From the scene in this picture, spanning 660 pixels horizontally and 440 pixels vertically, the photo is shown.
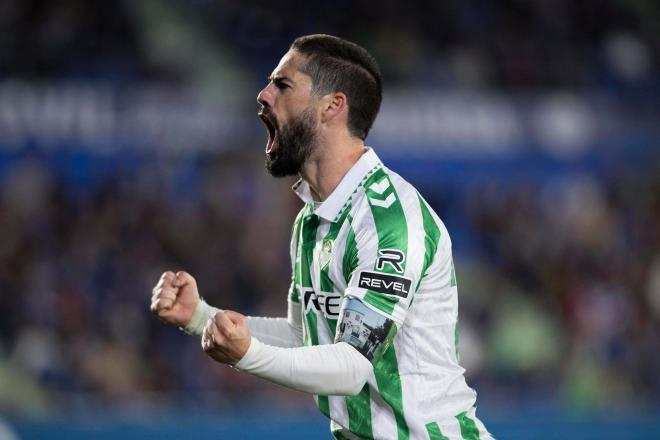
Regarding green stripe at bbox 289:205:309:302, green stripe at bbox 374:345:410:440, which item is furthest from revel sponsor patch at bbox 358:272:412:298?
green stripe at bbox 289:205:309:302

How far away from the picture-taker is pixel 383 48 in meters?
11.6

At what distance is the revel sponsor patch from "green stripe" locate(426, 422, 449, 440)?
1.51 feet

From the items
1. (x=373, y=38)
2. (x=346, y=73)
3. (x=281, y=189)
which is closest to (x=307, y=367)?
(x=346, y=73)

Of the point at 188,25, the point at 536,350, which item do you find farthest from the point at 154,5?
the point at 536,350

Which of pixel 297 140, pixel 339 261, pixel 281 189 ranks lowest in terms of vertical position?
pixel 339 261

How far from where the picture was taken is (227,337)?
3.09 meters

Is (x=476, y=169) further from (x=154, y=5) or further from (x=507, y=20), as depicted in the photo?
(x=154, y=5)

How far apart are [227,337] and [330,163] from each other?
0.84 metres

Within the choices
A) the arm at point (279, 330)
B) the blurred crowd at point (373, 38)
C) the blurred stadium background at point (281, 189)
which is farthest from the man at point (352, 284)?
the blurred crowd at point (373, 38)

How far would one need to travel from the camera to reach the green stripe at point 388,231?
10.8 ft

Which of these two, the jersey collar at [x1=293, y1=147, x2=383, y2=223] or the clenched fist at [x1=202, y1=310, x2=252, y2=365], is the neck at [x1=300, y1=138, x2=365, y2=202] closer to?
the jersey collar at [x1=293, y1=147, x2=383, y2=223]

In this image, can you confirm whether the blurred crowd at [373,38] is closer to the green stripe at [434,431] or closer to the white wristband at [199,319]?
the white wristband at [199,319]

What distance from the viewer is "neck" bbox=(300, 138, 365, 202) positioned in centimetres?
370

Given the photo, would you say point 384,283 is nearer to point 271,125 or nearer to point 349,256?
point 349,256
